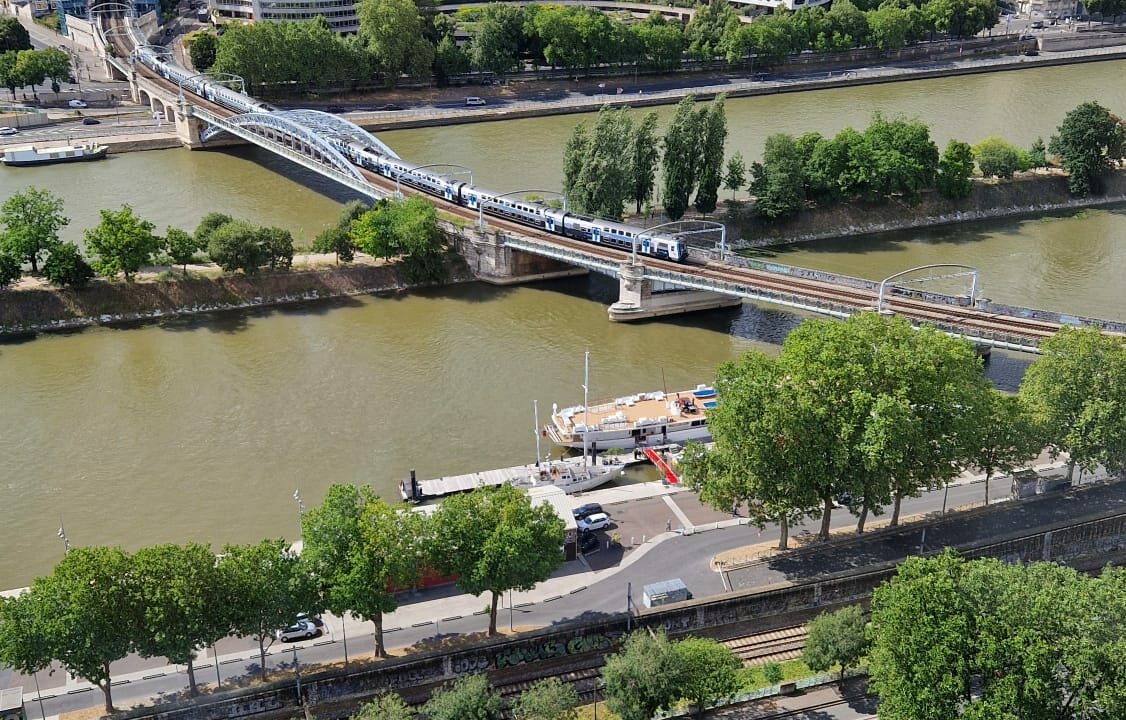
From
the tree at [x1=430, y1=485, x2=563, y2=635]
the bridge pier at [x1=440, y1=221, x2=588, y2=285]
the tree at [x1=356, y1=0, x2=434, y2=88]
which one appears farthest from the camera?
the tree at [x1=356, y1=0, x2=434, y2=88]

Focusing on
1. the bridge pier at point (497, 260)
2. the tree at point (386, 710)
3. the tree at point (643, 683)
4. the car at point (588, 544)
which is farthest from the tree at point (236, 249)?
the tree at point (643, 683)

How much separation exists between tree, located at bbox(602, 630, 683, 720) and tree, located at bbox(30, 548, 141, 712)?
10.1m

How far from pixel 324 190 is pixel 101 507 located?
3427 centimetres

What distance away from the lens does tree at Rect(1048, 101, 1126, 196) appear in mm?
63469

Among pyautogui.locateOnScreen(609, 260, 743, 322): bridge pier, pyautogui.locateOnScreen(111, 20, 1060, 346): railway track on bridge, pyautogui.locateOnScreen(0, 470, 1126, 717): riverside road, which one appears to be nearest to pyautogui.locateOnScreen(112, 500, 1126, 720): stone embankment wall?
pyautogui.locateOnScreen(0, 470, 1126, 717): riverside road

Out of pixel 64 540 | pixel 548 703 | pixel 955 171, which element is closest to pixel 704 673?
pixel 548 703

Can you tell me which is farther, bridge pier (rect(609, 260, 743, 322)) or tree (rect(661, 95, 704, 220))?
tree (rect(661, 95, 704, 220))

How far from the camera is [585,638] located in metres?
27.4

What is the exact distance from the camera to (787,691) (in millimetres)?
26219

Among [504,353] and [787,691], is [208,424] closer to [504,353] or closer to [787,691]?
[504,353]

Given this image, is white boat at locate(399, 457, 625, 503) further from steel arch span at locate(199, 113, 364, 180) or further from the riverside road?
steel arch span at locate(199, 113, 364, 180)

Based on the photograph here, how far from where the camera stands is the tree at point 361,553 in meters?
25.7

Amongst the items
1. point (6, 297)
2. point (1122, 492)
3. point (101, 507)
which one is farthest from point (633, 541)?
point (6, 297)

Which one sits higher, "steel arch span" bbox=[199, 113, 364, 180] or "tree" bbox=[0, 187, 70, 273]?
"steel arch span" bbox=[199, 113, 364, 180]
